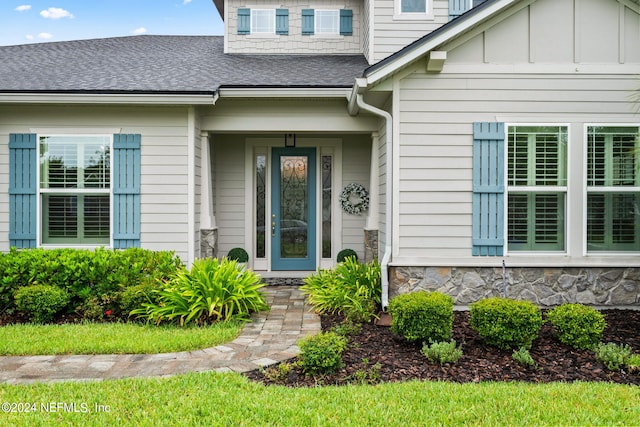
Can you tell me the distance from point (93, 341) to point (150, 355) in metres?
0.73

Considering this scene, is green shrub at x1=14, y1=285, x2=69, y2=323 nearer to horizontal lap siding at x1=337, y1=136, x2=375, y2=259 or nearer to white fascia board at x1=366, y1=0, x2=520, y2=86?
white fascia board at x1=366, y1=0, x2=520, y2=86

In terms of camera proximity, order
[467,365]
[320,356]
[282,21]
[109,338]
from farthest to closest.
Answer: [282,21], [109,338], [467,365], [320,356]

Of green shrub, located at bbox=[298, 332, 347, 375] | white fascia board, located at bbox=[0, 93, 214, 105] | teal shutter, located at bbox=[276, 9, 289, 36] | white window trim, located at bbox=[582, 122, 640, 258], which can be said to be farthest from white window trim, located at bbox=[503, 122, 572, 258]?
teal shutter, located at bbox=[276, 9, 289, 36]

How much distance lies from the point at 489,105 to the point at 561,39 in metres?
1.18

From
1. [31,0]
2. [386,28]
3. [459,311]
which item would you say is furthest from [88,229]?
[31,0]

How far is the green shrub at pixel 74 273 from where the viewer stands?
5953 millimetres

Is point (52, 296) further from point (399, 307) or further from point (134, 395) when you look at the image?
point (399, 307)

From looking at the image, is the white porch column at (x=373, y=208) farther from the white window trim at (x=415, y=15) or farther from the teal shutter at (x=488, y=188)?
the white window trim at (x=415, y=15)

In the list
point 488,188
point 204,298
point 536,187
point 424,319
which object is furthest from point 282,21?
point 424,319

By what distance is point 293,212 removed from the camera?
29.1ft

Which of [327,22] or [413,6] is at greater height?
[327,22]

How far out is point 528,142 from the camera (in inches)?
239

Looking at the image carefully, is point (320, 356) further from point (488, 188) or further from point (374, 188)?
point (374, 188)

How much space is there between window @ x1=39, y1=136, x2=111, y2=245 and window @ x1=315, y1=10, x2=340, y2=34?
4752 mm
